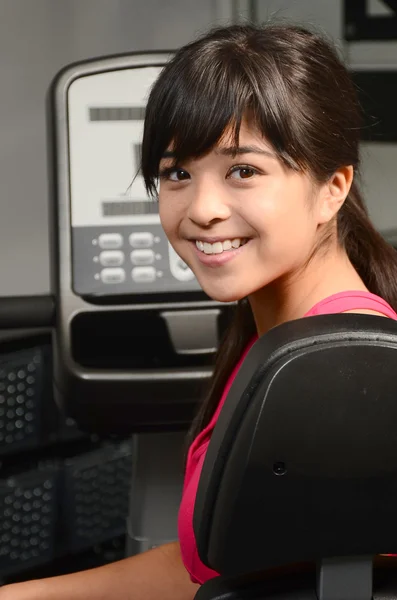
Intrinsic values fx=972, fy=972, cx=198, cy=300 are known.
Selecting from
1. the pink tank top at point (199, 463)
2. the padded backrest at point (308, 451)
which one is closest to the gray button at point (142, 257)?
the pink tank top at point (199, 463)

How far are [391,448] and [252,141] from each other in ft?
1.10

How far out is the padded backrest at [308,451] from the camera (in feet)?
2.02

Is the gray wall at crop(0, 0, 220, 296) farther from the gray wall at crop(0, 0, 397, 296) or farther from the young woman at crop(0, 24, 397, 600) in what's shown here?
the young woman at crop(0, 24, 397, 600)

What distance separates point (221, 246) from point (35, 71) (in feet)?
→ 4.26

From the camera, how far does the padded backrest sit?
2.02 feet

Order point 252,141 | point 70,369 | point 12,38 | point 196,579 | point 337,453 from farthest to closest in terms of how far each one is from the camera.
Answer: point 12,38, point 70,369, point 196,579, point 252,141, point 337,453

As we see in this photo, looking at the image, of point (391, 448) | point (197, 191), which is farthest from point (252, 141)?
point (391, 448)

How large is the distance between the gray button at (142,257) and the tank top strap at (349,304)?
0.61 meters

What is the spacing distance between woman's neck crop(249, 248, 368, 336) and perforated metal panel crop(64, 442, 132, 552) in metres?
1.13

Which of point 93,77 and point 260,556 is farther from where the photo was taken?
point 93,77

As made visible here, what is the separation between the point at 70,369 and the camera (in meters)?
1.45

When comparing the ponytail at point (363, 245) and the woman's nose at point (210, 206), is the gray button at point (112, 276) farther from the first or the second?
the woman's nose at point (210, 206)

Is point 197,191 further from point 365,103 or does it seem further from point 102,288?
point 365,103

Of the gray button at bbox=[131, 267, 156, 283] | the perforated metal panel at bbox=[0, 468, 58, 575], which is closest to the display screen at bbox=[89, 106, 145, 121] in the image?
the gray button at bbox=[131, 267, 156, 283]
